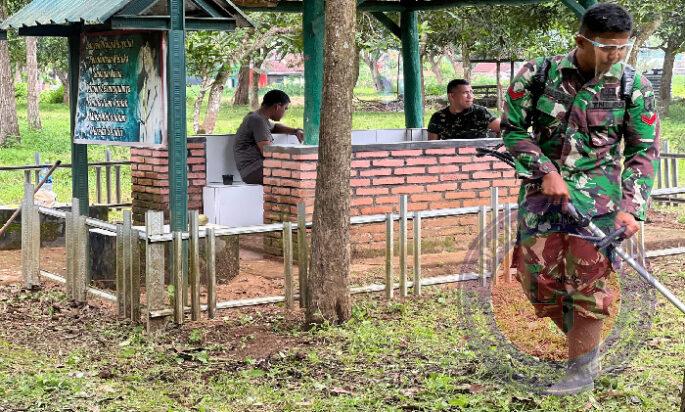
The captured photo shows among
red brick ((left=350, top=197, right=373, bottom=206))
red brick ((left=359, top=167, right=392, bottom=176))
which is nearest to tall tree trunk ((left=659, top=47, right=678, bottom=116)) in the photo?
red brick ((left=359, top=167, right=392, bottom=176))

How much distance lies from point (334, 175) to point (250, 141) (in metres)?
3.88

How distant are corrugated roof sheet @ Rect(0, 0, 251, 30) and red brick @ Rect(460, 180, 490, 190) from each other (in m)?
3.37

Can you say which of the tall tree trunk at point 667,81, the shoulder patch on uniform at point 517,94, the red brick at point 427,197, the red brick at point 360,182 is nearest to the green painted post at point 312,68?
the red brick at point 360,182

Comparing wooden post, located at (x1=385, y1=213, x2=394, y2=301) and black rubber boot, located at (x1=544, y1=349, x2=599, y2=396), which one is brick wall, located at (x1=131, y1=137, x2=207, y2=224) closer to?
wooden post, located at (x1=385, y1=213, x2=394, y2=301)

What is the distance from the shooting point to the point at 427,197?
1066 cm

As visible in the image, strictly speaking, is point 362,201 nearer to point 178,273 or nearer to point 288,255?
point 288,255

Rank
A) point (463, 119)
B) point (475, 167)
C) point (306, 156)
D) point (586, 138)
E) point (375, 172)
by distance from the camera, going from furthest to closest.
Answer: point (463, 119)
point (475, 167)
point (375, 172)
point (306, 156)
point (586, 138)

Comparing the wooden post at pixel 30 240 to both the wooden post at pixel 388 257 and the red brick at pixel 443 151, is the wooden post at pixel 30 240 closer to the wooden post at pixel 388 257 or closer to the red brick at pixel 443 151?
the wooden post at pixel 388 257

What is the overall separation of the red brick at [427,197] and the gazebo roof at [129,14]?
2921mm

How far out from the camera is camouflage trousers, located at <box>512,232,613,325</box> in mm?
5367

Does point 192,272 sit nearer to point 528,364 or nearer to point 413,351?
point 413,351

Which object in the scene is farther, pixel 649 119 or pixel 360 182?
pixel 360 182

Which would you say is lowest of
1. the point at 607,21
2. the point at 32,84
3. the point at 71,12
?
the point at 607,21

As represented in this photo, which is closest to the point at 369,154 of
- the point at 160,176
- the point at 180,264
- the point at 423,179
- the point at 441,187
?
the point at 423,179
